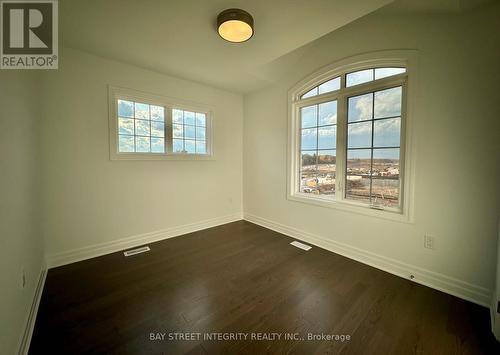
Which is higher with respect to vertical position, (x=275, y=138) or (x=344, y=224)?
(x=275, y=138)

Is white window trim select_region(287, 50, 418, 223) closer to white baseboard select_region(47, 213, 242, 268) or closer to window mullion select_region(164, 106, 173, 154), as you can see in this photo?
white baseboard select_region(47, 213, 242, 268)

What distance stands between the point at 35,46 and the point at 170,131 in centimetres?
159

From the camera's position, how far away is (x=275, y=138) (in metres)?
3.57

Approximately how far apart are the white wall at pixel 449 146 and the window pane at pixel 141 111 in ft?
8.87

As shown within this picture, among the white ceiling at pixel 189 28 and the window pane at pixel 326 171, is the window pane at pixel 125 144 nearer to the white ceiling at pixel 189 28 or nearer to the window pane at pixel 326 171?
the white ceiling at pixel 189 28

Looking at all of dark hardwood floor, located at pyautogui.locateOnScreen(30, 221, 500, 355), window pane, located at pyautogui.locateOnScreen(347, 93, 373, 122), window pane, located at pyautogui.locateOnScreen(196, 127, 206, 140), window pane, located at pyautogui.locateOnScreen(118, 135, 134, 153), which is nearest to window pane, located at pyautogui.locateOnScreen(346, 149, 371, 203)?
window pane, located at pyautogui.locateOnScreen(347, 93, 373, 122)

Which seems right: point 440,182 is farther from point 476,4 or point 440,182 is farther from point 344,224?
point 476,4

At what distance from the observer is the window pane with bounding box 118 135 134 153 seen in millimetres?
2788

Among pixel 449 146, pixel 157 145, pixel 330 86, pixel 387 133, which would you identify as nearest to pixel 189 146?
pixel 157 145

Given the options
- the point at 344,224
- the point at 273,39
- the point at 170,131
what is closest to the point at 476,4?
the point at 273,39

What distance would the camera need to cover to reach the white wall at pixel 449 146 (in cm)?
172

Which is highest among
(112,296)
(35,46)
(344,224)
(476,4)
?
(476,4)

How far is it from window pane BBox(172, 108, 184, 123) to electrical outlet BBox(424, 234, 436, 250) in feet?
11.5

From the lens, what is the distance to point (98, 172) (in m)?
2.62
